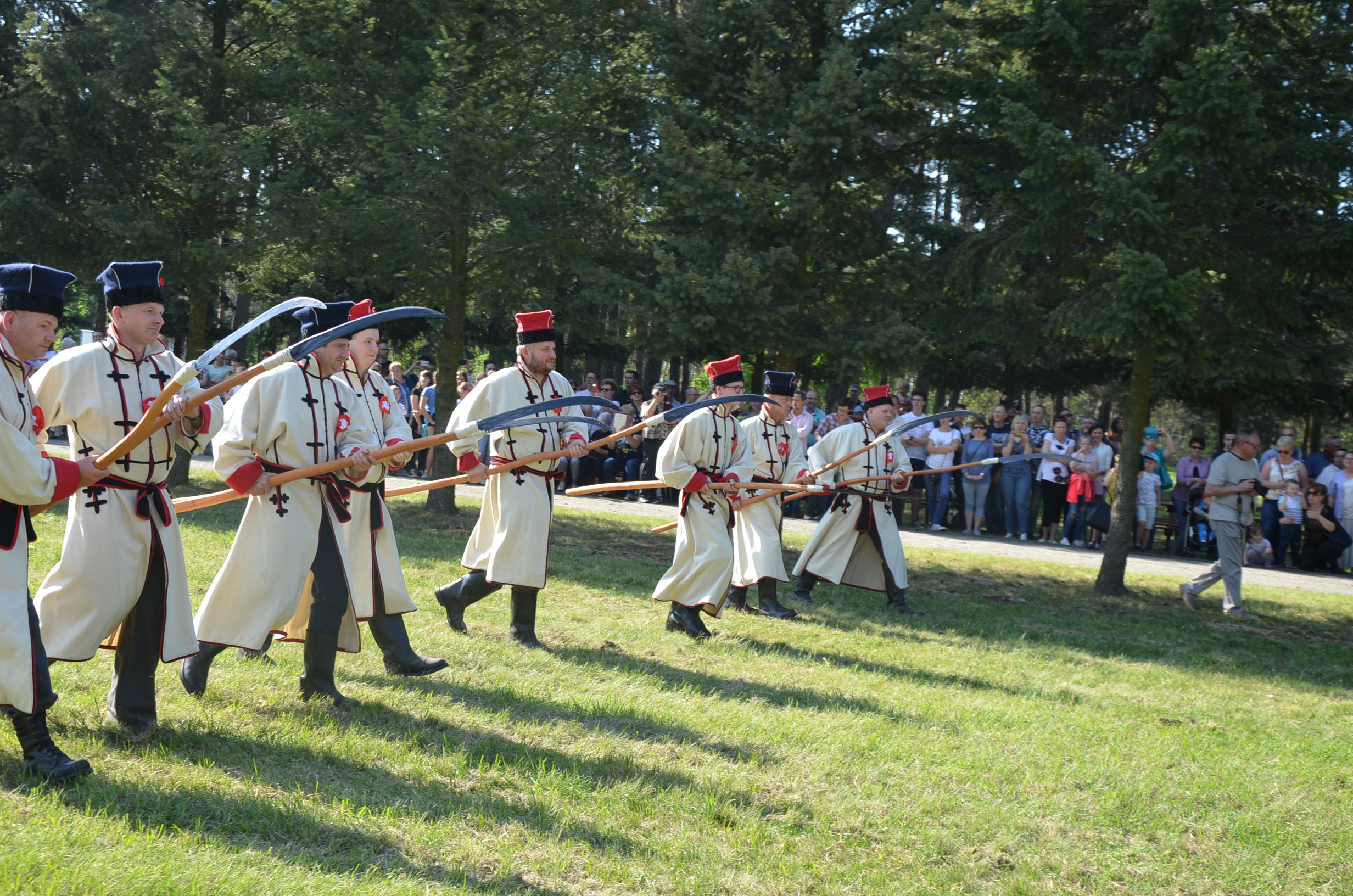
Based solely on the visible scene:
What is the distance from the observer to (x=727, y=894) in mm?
4035

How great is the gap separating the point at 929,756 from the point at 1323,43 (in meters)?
8.79

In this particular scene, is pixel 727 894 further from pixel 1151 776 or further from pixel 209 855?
pixel 1151 776

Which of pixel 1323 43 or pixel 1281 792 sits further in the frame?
pixel 1323 43

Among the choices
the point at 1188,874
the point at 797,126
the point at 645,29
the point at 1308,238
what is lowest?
the point at 1188,874

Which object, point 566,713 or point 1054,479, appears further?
point 1054,479

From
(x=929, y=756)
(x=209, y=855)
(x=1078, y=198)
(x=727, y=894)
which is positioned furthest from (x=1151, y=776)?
(x=1078, y=198)

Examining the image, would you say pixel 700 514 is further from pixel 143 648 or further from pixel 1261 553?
pixel 1261 553

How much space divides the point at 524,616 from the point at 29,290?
163 inches

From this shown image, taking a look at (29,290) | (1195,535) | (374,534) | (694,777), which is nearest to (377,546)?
(374,534)

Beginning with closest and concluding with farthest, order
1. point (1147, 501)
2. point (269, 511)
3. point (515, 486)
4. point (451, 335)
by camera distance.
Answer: point (269, 511) < point (515, 486) < point (451, 335) < point (1147, 501)

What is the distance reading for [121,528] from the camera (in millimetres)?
5043

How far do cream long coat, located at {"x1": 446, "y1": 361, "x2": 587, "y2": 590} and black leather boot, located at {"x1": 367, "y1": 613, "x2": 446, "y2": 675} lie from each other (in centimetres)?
103

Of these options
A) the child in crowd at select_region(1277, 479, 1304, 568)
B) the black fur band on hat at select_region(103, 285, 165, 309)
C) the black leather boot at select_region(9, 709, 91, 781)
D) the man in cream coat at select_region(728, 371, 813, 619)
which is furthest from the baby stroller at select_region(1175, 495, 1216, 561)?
the black leather boot at select_region(9, 709, 91, 781)

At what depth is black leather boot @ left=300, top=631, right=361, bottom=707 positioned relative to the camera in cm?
586
